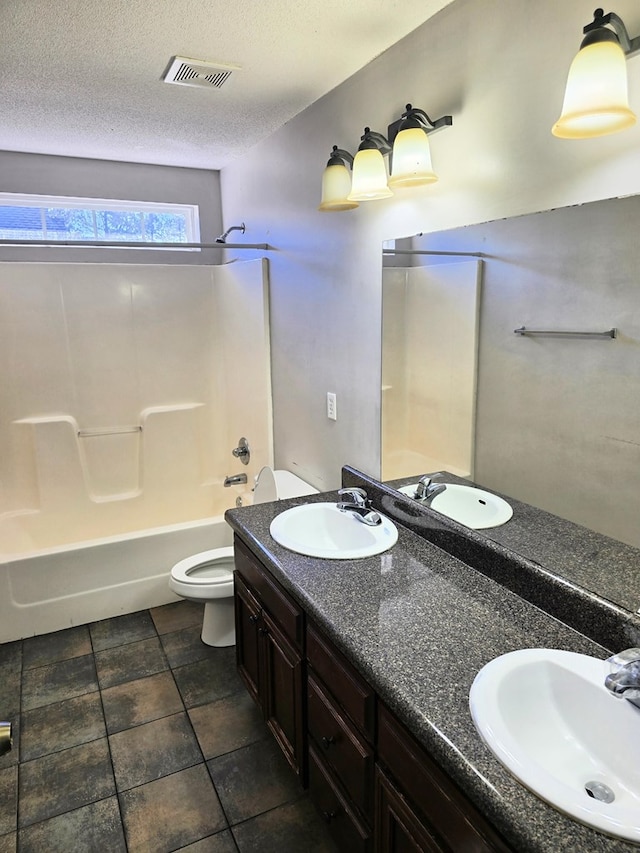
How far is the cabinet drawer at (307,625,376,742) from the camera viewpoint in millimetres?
1222

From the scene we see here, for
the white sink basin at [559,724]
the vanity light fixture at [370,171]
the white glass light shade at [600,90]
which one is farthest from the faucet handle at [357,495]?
the white glass light shade at [600,90]

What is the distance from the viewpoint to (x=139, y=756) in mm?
1963

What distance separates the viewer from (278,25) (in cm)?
170

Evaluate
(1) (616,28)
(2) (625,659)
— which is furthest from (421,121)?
(2) (625,659)

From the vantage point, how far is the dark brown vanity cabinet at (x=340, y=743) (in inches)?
49.2

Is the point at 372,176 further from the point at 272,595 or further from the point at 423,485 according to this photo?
the point at 272,595

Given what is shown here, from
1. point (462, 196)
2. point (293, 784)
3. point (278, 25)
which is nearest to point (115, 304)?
point (278, 25)

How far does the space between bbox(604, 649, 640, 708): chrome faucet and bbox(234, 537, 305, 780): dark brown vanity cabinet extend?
0.79 metres

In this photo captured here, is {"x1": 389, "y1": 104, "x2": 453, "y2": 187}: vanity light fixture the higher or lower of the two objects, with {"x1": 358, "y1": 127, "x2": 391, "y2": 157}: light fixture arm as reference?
lower

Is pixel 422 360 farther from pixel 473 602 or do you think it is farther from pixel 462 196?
pixel 473 602

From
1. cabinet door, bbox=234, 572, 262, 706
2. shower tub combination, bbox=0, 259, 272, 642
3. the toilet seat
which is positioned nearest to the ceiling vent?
shower tub combination, bbox=0, 259, 272, 642

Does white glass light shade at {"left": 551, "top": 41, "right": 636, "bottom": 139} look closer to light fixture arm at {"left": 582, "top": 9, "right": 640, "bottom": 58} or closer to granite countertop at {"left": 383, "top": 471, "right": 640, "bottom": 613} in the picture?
light fixture arm at {"left": 582, "top": 9, "right": 640, "bottom": 58}

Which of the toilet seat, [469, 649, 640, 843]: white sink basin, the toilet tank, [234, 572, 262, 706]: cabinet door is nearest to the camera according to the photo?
[469, 649, 640, 843]: white sink basin

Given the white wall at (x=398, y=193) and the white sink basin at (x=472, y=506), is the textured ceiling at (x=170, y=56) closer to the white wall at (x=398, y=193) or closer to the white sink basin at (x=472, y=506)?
the white wall at (x=398, y=193)
